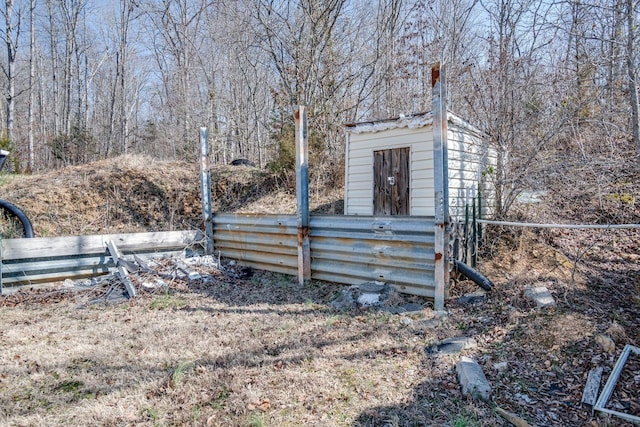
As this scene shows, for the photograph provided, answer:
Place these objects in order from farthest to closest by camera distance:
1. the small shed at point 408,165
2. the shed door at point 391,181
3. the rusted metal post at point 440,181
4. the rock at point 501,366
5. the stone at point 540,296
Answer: the shed door at point 391,181 → the small shed at point 408,165 → the rusted metal post at point 440,181 → the stone at point 540,296 → the rock at point 501,366

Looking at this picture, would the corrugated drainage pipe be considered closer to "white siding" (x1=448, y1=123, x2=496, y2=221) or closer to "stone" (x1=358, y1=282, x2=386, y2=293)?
"stone" (x1=358, y1=282, x2=386, y2=293)

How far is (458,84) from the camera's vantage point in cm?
988

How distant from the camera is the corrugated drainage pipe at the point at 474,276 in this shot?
4.46 m

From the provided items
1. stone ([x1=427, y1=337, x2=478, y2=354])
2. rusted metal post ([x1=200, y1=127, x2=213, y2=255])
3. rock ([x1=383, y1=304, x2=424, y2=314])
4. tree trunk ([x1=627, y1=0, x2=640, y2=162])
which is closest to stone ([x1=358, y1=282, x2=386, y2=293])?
rock ([x1=383, y1=304, x2=424, y2=314])

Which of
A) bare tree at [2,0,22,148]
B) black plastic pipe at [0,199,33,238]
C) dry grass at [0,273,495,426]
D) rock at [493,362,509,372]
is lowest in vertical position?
dry grass at [0,273,495,426]

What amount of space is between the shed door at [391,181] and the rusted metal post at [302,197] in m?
3.12

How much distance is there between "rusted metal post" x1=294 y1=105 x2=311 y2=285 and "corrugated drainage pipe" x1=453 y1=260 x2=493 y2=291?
2.16m

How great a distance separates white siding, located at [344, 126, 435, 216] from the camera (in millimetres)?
7555

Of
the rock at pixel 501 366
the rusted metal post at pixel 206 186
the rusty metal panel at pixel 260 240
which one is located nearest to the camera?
the rock at pixel 501 366

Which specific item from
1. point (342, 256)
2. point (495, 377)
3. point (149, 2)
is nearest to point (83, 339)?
point (342, 256)

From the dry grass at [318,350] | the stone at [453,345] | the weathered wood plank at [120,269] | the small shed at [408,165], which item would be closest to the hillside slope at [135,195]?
the small shed at [408,165]

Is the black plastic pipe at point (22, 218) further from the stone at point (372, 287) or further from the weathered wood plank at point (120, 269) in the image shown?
the stone at point (372, 287)

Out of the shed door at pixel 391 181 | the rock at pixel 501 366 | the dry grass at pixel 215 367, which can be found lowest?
the dry grass at pixel 215 367

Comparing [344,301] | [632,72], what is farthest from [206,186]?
[632,72]
